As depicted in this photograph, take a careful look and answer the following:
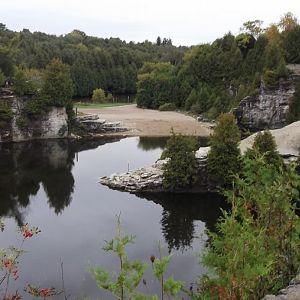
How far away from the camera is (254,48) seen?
63.1m

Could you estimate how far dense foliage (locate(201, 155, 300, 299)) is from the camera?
595 cm

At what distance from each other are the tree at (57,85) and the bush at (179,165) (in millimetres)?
24121

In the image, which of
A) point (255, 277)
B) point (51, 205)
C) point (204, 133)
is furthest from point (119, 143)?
point (255, 277)

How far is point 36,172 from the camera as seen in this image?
35625mm

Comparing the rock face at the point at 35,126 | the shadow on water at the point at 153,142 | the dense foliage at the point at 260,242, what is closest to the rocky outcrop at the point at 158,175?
the shadow on water at the point at 153,142

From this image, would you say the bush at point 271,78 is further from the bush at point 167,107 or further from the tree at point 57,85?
the tree at point 57,85

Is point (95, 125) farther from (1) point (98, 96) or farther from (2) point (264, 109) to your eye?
(1) point (98, 96)

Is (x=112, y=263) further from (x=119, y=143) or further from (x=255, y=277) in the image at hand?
(x=119, y=143)

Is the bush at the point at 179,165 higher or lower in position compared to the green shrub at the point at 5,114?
lower

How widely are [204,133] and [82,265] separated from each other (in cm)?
3754

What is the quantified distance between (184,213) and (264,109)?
3031cm

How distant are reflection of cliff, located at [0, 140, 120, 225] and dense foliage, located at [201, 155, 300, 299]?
1927 cm

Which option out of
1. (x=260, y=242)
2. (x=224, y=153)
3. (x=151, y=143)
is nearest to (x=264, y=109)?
(x=151, y=143)

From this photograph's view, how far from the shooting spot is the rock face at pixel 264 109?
51722 mm
